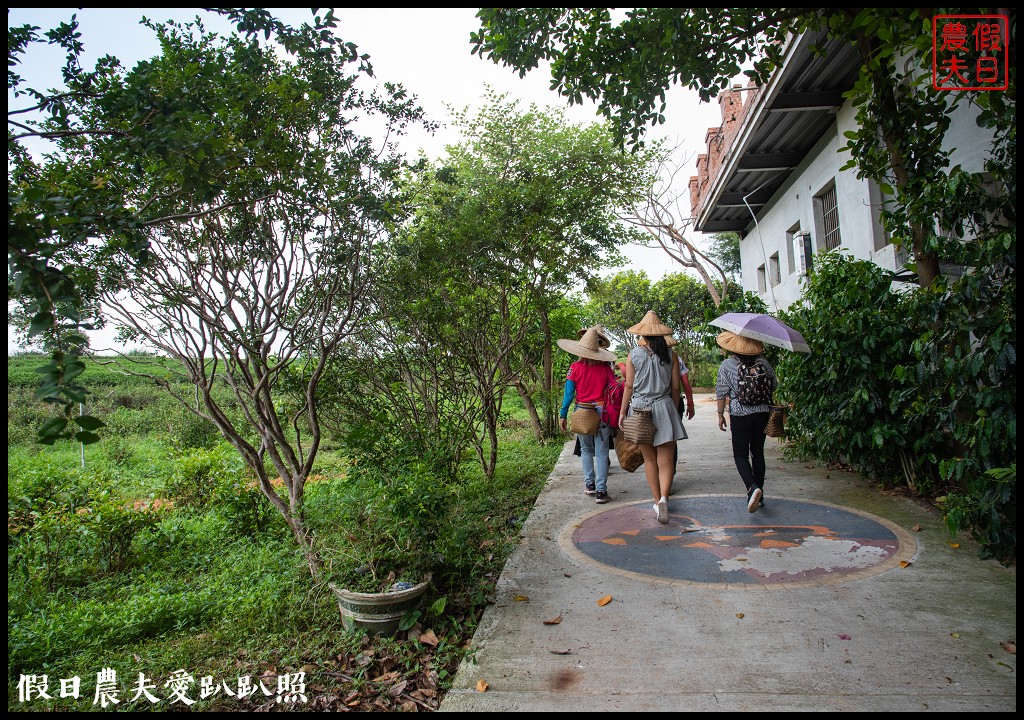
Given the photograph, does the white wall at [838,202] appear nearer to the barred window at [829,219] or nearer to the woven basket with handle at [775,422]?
the barred window at [829,219]

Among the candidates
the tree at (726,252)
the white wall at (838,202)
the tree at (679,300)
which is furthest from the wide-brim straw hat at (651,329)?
the tree at (726,252)

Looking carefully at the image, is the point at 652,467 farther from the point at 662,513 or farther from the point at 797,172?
the point at 797,172

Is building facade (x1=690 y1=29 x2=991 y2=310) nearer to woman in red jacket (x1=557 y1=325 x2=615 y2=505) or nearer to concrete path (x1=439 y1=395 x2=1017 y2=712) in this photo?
concrete path (x1=439 y1=395 x2=1017 y2=712)

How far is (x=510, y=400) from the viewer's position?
17578 millimetres

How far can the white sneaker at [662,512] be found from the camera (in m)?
5.33

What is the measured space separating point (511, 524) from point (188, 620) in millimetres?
2737

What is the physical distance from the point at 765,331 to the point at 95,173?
5.16 metres

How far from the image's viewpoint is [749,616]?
11.3ft

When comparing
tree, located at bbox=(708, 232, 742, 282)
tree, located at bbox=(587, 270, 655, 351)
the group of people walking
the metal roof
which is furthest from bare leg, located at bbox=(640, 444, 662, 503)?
tree, located at bbox=(708, 232, 742, 282)

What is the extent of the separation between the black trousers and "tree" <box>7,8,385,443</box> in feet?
13.7

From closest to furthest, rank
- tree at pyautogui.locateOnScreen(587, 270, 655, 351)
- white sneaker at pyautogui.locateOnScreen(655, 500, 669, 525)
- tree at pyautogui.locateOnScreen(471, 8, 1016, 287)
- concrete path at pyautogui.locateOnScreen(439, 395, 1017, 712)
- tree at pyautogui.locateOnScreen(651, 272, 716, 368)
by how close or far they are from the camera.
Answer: concrete path at pyautogui.locateOnScreen(439, 395, 1017, 712) < tree at pyautogui.locateOnScreen(471, 8, 1016, 287) < white sneaker at pyautogui.locateOnScreen(655, 500, 669, 525) < tree at pyautogui.locateOnScreen(587, 270, 655, 351) < tree at pyautogui.locateOnScreen(651, 272, 716, 368)

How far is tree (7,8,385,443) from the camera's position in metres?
1.88

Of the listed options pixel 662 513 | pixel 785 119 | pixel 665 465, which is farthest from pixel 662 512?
pixel 785 119

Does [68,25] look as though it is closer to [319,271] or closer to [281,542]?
[319,271]
